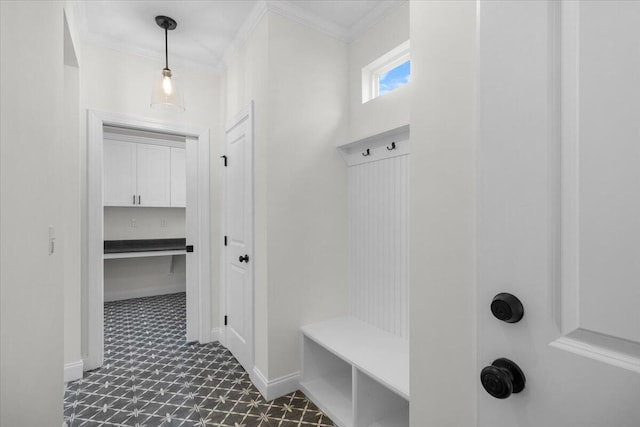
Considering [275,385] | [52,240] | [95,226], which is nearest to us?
[52,240]

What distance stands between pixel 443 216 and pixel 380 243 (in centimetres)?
126

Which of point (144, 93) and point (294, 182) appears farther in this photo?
point (144, 93)

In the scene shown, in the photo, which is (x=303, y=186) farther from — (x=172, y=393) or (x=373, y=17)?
(x=172, y=393)

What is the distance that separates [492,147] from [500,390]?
1.77 ft

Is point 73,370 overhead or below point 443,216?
below

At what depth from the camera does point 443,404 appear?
36.6 inches

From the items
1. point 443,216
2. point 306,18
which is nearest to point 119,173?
point 306,18

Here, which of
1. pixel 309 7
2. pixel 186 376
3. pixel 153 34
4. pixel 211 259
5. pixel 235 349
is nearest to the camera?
pixel 309 7

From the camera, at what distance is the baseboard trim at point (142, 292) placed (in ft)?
14.5

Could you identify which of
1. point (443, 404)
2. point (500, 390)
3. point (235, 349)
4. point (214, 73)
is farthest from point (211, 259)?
point (500, 390)

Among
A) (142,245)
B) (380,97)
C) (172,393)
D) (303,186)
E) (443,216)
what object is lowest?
(172,393)

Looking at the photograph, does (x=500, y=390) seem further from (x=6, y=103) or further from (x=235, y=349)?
(x=235, y=349)

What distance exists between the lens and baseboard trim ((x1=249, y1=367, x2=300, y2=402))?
206 centimetres

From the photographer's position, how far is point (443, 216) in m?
0.93
